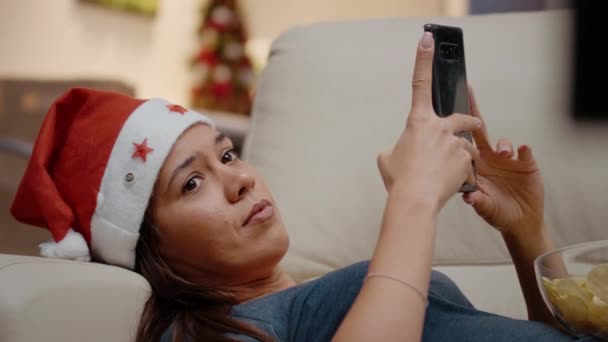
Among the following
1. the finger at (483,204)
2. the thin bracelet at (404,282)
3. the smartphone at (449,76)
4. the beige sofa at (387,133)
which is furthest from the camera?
the beige sofa at (387,133)

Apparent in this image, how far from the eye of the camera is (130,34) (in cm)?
371

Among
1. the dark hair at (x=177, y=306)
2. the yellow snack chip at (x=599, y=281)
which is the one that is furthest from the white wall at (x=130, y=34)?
the yellow snack chip at (x=599, y=281)

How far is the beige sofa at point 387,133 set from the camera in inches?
58.7

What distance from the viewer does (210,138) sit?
1212mm

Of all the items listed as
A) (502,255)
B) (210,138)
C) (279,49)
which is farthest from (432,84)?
(279,49)

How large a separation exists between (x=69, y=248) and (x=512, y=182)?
0.65 m

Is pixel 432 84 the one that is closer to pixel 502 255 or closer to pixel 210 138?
pixel 210 138

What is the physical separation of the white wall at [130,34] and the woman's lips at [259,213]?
199 centimetres

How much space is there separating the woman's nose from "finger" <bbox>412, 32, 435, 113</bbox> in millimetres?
317

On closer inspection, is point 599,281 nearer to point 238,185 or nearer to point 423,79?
point 423,79

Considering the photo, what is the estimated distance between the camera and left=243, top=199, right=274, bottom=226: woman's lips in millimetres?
1142

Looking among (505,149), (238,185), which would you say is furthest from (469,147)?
(238,185)

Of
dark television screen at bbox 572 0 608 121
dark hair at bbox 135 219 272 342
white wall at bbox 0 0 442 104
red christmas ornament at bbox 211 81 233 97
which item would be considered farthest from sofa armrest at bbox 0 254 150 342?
red christmas ornament at bbox 211 81 233 97

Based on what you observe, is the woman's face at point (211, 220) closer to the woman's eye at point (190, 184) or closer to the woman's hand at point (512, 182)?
the woman's eye at point (190, 184)
